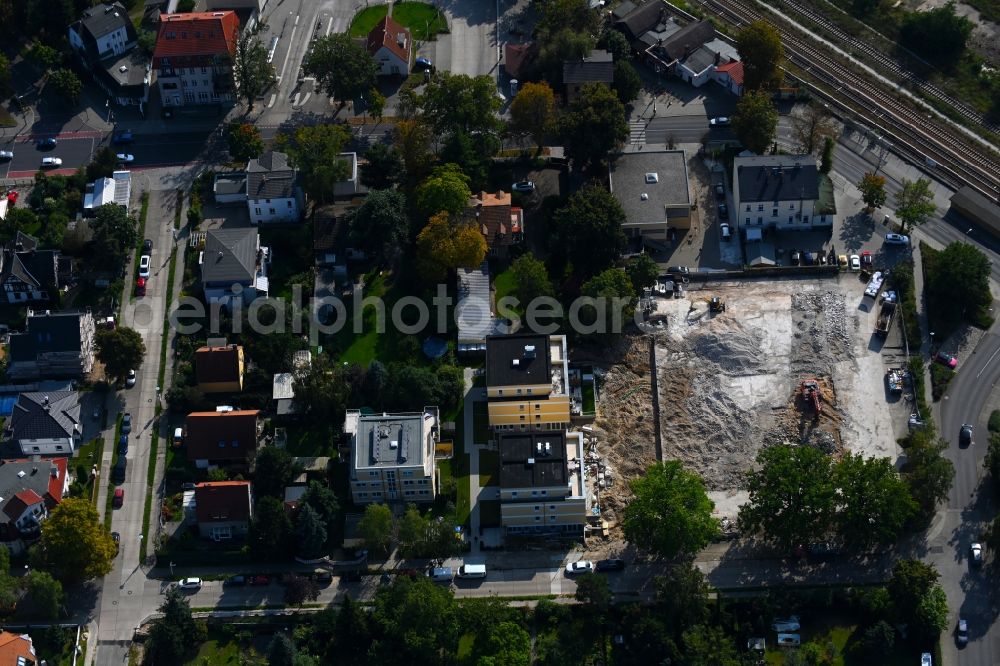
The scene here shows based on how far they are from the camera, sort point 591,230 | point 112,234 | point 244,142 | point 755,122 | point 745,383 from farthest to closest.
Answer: point 244,142 → point 755,122 → point 112,234 → point 591,230 → point 745,383

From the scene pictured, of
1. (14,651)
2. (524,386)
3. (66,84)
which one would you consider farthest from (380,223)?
(14,651)

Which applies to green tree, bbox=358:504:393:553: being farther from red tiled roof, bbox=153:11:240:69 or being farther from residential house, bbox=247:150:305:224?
red tiled roof, bbox=153:11:240:69

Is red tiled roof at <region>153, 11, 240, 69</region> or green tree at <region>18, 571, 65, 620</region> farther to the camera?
red tiled roof at <region>153, 11, 240, 69</region>

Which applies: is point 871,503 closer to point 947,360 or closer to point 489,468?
point 947,360

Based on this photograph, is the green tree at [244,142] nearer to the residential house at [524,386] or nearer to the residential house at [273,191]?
the residential house at [273,191]

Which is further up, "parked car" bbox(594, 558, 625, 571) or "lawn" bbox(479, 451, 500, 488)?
"lawn" bbox(479, 451, 500, 488)

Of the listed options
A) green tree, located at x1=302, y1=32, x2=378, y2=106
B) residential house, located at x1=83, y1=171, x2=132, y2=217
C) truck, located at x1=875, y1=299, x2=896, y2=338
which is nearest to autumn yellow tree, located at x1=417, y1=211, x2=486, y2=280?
green tree, located at x1=302, y1=32, x2=378, y2=106

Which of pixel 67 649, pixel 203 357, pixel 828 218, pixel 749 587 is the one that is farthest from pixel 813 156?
pixel 67 649
